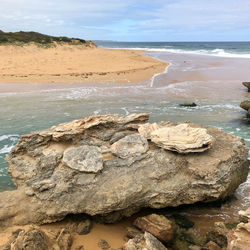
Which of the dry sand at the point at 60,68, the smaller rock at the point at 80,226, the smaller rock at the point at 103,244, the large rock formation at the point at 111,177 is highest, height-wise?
the large rock formation at the point at 111,177

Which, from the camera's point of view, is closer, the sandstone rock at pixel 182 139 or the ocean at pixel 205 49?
the sandstone rock at pixel 182 139

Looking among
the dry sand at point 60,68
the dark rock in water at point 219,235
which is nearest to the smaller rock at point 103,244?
the dark rock in water at point 219,235

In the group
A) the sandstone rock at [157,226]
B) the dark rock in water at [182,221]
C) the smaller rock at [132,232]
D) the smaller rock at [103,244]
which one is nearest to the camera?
the smaller rock at [103,244]

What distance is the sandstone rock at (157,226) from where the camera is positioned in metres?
5.03

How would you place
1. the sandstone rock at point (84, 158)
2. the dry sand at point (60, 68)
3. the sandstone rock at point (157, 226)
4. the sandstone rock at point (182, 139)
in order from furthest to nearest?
the dry sand at point (60, 68)
the sandstone rock at point (182, 139)
the sandstone rock at point (84, 158)
the sandstone rock at point (157, 226)

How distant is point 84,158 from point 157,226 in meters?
2.00

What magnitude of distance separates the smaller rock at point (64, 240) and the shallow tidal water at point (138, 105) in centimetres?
269

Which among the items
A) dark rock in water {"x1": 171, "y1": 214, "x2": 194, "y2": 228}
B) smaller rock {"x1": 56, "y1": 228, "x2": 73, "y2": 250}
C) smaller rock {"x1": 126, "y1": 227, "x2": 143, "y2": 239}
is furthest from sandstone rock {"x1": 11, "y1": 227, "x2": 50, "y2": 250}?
dark rock in water {"x1": 171, "y1": 214, "x2": 194, "y2": 228}

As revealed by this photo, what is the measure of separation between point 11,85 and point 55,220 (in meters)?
17.0

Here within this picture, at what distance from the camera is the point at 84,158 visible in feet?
18.8

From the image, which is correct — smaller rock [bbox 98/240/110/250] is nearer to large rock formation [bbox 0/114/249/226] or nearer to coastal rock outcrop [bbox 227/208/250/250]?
large rock formation [bbox 0/114/249/226]

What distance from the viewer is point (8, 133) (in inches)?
432

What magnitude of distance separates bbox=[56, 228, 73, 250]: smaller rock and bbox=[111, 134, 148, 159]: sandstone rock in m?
1.89

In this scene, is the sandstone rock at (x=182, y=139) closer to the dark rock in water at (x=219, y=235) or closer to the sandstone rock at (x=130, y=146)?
the sandstone rock at (x=130, y=146)
